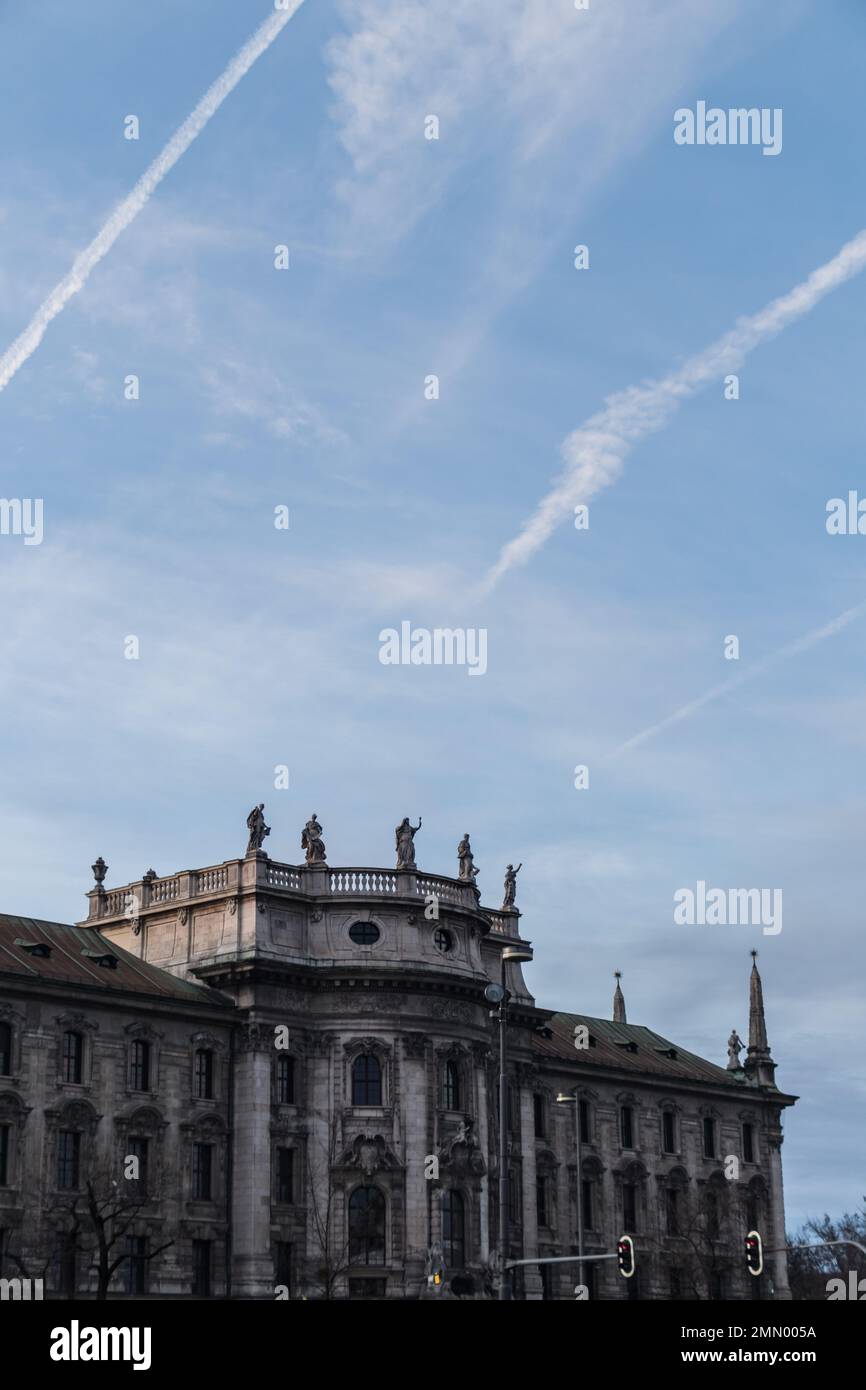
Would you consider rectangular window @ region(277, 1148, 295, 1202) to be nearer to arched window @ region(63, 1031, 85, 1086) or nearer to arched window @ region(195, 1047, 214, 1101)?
arched window @ region(195, 1047, 214, 1101)

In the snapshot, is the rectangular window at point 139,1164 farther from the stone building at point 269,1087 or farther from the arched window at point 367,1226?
the arched window at point 367,1226

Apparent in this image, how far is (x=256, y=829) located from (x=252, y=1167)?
1425cm

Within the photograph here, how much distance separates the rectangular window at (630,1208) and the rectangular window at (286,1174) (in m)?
25.2

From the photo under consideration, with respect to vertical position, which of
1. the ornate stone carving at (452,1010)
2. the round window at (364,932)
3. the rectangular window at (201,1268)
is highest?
the round window at (364,932)

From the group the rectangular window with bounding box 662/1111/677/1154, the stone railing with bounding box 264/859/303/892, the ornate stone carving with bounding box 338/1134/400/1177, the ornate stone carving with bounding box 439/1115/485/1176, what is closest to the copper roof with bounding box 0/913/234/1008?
the stone railing with bounding box 264/859/303/892

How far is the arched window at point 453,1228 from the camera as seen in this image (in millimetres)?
79938

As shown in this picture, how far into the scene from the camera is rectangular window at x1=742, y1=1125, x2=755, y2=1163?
10819cm

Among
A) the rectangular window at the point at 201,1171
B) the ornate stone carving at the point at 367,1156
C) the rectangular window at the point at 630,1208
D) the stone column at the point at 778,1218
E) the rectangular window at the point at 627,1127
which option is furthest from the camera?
the stone column at the point at 778,1218

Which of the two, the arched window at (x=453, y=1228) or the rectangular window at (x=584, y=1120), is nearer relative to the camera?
the arched window at (x=453, y=1228)

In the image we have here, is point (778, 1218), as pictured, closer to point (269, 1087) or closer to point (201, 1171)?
point (269, 1087)

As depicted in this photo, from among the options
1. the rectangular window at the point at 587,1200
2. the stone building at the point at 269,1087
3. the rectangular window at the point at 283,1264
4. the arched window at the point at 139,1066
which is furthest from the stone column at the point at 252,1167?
the rectangular window at the point at 587,1200

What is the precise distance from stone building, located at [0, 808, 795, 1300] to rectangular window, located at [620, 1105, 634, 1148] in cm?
802
